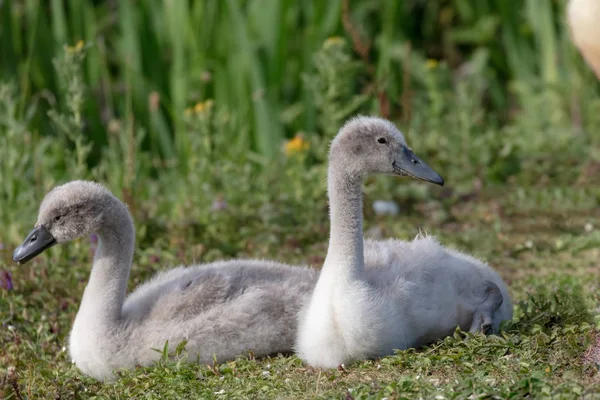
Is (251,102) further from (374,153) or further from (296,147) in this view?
(374,153)

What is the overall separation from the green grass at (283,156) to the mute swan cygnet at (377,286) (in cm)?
13

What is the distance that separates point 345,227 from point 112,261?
1.31 metres

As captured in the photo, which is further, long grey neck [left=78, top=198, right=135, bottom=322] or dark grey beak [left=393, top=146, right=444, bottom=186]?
long grey neck [left=78, top=198, right=135, bottom=322]

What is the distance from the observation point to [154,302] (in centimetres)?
518

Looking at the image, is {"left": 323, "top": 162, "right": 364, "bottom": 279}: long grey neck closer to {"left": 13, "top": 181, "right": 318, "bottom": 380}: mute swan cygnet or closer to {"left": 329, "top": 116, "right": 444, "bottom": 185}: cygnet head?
{"left": 329, "top": 116, "right": 444, "bottom": 185}: cygnet head

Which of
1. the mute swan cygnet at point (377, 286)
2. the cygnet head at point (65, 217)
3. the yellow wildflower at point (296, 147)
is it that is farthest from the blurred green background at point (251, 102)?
the mute swan cygnet at point (377, 286)

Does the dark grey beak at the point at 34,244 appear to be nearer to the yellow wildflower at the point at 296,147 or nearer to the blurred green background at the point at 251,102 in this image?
the blurred green background at the point at 251,102

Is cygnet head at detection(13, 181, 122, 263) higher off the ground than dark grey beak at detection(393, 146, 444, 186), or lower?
lower

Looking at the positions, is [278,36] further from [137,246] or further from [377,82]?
[137,246]

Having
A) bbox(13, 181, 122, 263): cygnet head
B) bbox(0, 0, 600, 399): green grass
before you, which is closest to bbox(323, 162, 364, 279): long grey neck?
bbox(0, 0, 600, 399): green grass

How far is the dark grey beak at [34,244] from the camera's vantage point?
520 cm

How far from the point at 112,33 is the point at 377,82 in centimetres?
319

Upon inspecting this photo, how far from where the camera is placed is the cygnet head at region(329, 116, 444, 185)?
487 cm

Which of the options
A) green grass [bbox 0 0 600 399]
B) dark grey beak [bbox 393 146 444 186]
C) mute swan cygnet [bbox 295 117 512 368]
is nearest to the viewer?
mute swan cygnet [bbox 295 117 512 368]
